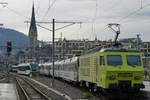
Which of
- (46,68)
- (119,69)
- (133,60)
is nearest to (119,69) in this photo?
(119,69)

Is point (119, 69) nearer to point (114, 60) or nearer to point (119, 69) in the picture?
point (119, 69)

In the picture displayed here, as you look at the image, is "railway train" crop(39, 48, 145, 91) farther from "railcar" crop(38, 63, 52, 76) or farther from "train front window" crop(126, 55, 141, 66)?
"railcar" crop(38, 63, 52, 76)

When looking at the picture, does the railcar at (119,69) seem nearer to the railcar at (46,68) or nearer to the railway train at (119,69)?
the railway train at (119,69)

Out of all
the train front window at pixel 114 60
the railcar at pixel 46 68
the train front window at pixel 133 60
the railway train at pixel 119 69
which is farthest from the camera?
the railcar at pixel 46 68

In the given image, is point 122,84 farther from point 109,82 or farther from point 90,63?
point 90,63

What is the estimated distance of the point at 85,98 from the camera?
21.7m

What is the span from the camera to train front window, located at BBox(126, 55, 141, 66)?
771 inches

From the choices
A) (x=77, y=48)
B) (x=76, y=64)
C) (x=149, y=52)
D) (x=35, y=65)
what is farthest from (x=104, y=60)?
(x=149, y=52)

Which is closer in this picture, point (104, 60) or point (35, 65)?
point (104, 60)

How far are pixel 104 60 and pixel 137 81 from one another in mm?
2264

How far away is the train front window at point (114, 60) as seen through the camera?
1928 cm

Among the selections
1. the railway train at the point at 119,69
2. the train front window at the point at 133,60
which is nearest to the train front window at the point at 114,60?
the railway train at the point at 119,69

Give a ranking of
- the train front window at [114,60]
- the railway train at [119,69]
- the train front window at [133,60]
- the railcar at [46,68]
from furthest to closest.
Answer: the railcar at [46,68] → the train front window at [133,60] → the train front window at [114,60] → the railway train at [119,69]

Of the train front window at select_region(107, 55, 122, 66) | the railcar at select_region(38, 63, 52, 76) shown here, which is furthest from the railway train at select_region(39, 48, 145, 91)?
the railcar at select_region(38, 63, 52, 76)
